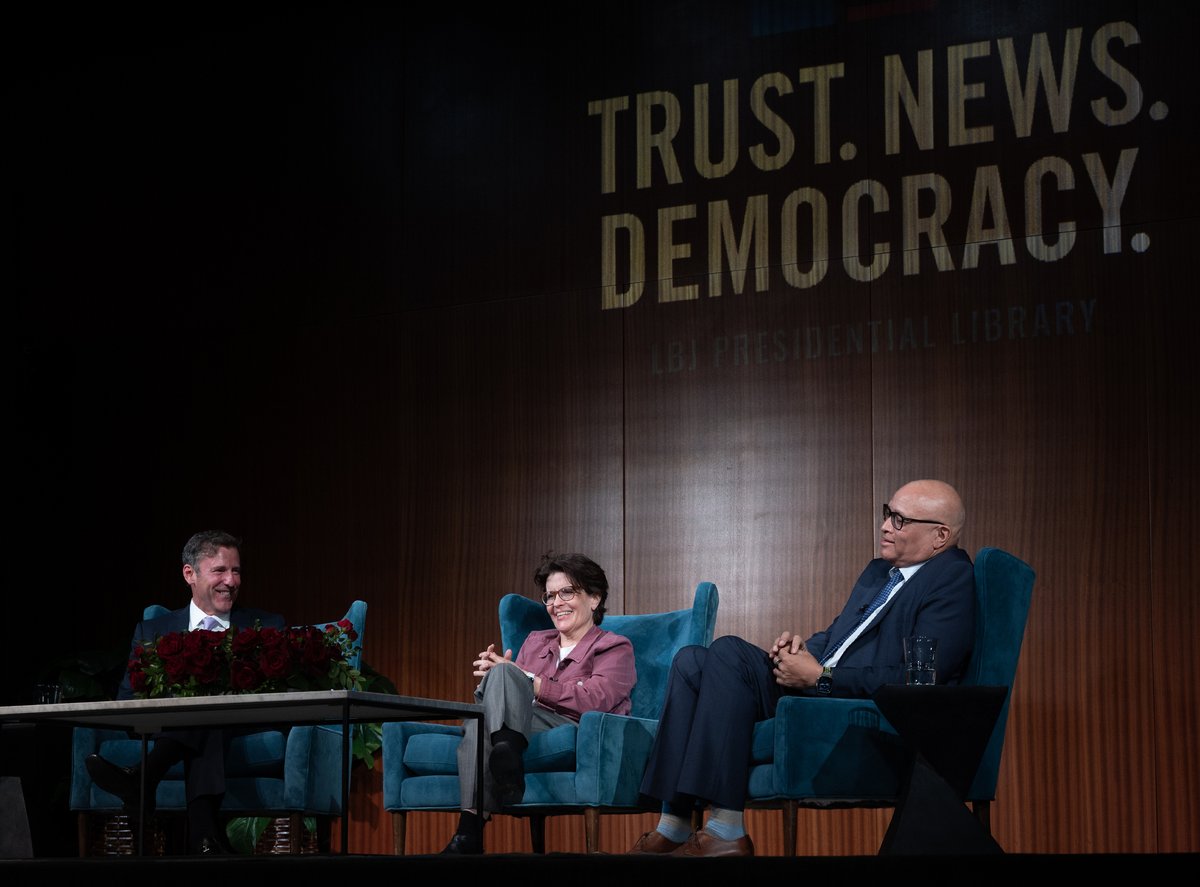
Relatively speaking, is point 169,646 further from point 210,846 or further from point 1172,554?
point 1172,554

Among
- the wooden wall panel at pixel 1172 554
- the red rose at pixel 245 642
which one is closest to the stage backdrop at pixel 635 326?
the wooden wall panel at pixel 1172 554

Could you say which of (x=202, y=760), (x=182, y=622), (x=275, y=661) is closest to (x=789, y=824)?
(x=275, y=661)

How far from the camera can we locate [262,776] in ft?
15.7

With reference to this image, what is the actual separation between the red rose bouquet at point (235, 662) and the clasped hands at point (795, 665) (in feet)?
3.86

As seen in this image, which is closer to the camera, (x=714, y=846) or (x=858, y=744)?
(x=714, y=846)

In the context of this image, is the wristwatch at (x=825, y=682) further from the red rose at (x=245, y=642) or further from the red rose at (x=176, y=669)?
the red rose at (x=176, y=669)

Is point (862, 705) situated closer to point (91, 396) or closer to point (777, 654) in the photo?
point (777, 654)

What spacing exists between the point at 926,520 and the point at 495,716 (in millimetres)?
1274

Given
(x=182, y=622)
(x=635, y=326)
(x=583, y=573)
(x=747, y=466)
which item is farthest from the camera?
(x=635, y=326)

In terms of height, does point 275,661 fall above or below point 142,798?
above

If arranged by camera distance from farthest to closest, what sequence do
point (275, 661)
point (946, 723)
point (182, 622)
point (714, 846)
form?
1. point (182, 622)
2. point (275, 661)
3. point (714, 846)
4. point (946, 723)

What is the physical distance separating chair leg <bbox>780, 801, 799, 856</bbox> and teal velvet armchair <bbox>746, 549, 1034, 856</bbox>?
0.03 m

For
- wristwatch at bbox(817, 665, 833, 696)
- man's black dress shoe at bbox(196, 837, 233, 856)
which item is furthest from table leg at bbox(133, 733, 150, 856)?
wristwatch at bbox(817, 665, 833, 696)

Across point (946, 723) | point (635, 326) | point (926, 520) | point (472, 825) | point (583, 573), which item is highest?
point (635, 326)
